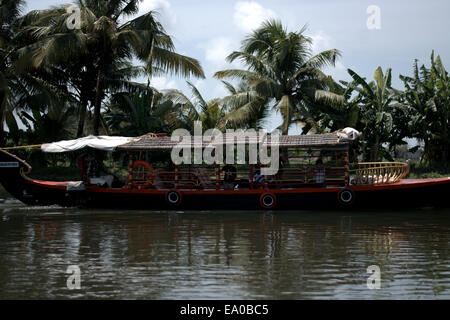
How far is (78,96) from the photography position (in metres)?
25.8

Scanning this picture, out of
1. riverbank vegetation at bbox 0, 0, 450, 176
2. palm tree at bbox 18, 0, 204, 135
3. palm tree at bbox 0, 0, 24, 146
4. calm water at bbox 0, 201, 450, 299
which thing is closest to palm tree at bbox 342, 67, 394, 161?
riverbank vegetation at bbox 0, 0, 450, 176

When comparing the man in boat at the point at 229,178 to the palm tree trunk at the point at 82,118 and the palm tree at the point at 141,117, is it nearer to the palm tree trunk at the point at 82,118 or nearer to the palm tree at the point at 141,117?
the palm tree at the point at 141,117

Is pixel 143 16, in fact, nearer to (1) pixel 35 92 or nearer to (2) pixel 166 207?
(1) pixel 35 92

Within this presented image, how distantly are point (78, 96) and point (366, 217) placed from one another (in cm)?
1556

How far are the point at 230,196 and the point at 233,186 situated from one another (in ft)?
1.95

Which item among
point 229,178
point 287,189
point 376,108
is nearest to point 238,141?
point 229,178

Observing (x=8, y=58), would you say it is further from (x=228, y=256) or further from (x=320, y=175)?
(x=228, y=256)

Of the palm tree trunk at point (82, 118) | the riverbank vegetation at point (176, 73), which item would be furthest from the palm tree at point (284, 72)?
the palm tree trunk at point (82, 118)

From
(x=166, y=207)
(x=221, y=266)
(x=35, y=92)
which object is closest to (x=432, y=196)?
(x=166, y=207)

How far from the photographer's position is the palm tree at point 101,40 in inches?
848

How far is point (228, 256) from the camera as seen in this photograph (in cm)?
930

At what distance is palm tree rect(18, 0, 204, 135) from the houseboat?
5271 millimetres

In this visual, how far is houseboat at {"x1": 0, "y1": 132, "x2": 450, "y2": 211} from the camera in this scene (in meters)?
15.6

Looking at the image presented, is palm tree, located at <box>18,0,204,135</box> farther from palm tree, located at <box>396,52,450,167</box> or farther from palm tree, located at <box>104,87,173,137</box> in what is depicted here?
palm tree, located at <box>396,52,450,167</box>
